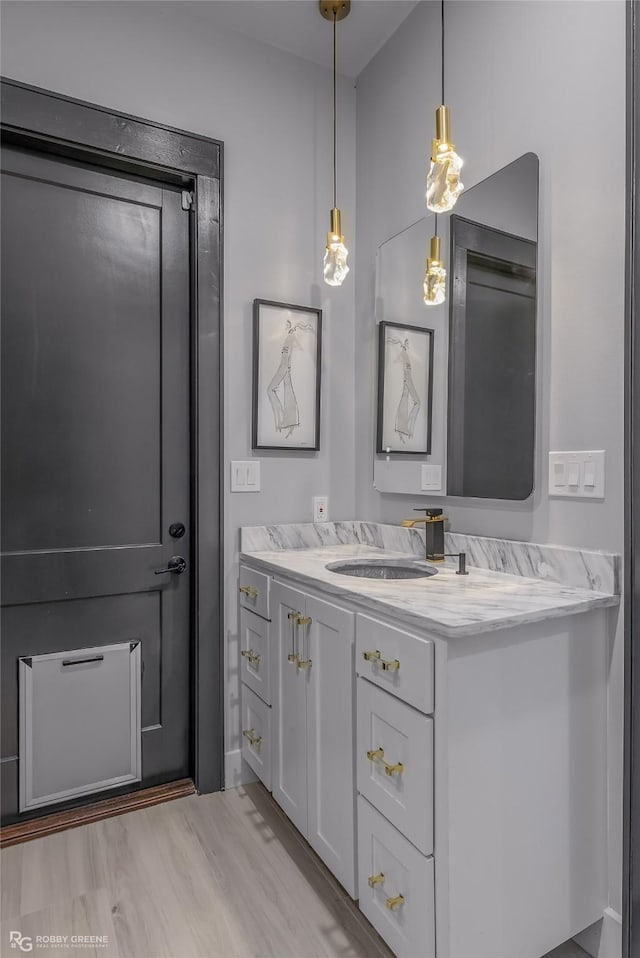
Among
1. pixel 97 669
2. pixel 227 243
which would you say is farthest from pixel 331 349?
pixel 97 669

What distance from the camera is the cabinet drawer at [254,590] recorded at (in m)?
1.85

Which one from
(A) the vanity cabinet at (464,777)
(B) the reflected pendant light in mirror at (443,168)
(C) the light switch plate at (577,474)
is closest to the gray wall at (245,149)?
(A) the vanity cabinet at (464,777)

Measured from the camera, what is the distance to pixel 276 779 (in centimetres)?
177

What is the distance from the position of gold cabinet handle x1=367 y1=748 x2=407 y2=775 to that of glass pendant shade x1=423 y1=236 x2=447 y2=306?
1.40m

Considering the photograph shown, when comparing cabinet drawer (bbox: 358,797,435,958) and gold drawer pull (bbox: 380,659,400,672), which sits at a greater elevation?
gold drawer pull (bbox: 380,659,400,672)

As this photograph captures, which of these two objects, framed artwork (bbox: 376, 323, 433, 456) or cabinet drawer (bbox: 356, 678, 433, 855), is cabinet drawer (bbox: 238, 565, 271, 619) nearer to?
cabinet drawer (bbox: 356, 678, 433, 855)

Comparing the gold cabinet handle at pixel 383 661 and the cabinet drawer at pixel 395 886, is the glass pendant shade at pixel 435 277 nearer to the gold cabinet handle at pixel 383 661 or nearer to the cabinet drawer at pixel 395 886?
the gold cabinet handle at pixel 383 661

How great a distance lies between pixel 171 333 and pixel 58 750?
1494 millimetres

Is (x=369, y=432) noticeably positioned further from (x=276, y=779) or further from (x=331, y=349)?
(x=276, y=779)

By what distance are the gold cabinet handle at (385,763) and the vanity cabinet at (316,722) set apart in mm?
98

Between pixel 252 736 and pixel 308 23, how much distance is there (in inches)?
102

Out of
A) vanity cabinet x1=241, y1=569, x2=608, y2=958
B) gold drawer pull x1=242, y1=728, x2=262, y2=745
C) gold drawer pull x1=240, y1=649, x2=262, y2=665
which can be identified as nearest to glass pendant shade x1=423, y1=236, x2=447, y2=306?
vanity cabinet x1=241, y1=569, x2=608, y2=958

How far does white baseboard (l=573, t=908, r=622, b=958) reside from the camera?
1.30m

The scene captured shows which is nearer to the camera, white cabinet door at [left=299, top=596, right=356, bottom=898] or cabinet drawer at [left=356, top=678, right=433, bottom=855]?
cabinet drawer at [left=356, top=678, right=433, bottom=855]
